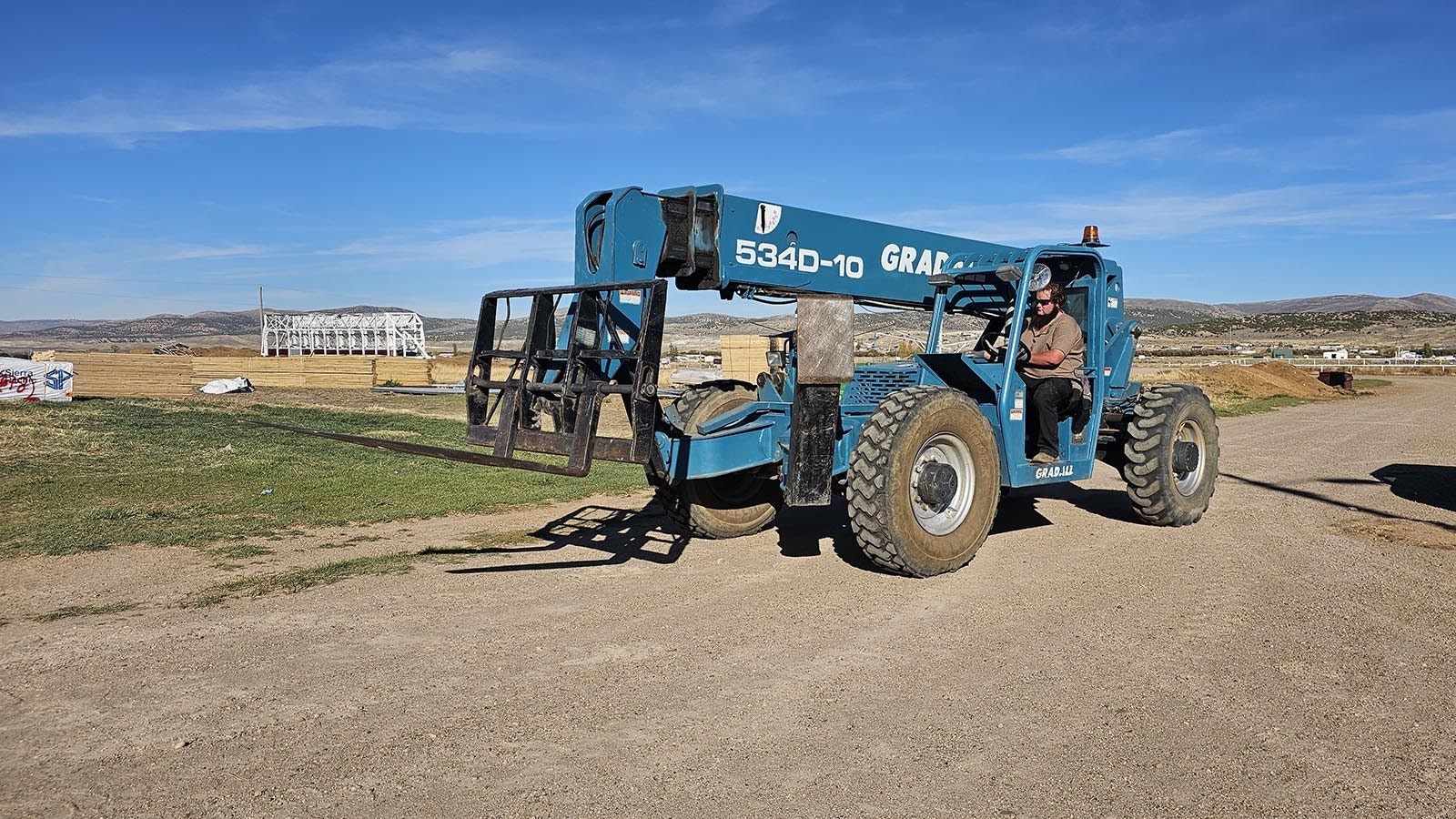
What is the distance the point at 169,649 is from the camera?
20.2ft

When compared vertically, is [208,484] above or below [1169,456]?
below

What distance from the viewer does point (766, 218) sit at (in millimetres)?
7883

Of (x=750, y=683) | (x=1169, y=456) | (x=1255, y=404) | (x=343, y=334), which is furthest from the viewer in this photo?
(x=343, y=334)

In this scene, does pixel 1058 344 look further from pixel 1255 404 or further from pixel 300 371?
pixel 300 371

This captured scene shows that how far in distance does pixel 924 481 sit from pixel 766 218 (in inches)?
92.3

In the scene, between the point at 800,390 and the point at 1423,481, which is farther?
the point at 1423,481

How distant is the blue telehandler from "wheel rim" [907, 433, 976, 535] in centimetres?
2

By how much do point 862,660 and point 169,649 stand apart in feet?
13.5

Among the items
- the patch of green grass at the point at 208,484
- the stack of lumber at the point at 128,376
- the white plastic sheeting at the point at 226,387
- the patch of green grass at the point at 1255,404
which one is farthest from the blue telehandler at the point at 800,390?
the white plastic sheeting at the point at 226,387

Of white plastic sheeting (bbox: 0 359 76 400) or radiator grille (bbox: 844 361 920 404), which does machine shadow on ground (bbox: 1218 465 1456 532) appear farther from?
white plastic sheeting (bbox: 0 359 76 400)

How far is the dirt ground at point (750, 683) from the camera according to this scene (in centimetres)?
420

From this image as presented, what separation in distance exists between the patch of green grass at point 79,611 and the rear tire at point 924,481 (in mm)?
5231

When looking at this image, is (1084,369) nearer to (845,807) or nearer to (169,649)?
(845,807)

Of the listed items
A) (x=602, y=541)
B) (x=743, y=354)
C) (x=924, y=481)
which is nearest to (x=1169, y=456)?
(x=924, y=481)
